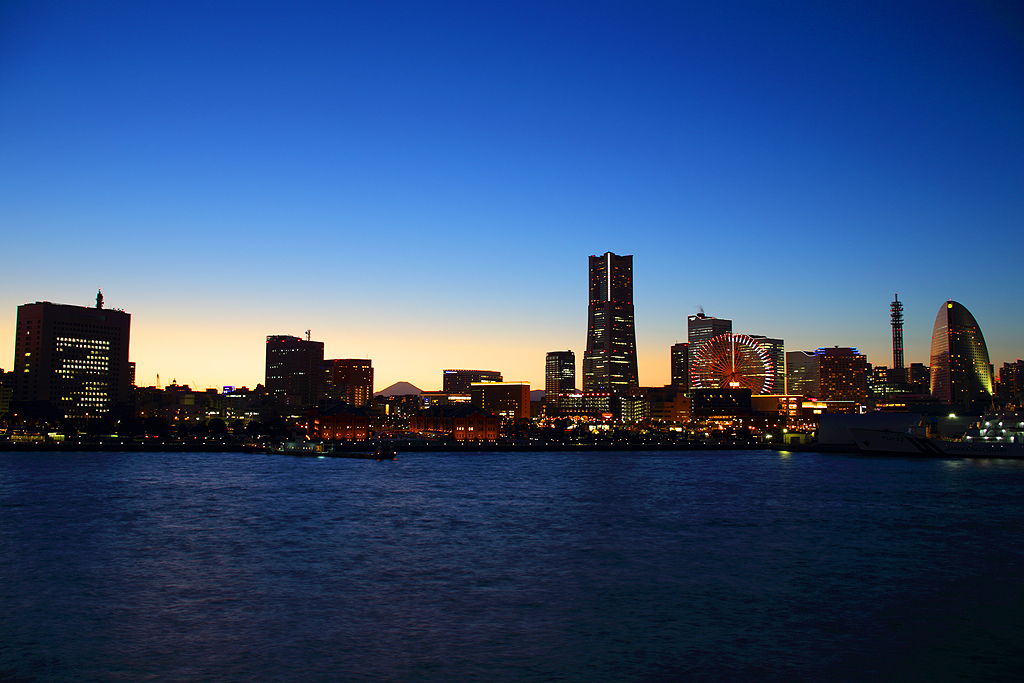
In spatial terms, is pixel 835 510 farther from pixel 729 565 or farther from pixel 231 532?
pixel 231 532

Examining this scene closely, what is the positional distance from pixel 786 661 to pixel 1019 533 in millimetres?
26784

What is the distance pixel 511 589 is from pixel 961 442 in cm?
10728

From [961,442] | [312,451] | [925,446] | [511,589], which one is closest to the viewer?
[511,589]

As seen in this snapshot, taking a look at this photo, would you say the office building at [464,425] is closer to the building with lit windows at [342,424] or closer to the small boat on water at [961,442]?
the building with lit windows at [342,424]

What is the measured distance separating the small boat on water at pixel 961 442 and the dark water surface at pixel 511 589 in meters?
60.8

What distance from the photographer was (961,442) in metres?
109

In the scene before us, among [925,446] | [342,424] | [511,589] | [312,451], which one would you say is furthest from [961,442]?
[342,424]

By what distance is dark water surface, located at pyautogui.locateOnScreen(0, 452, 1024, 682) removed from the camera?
54.4 feet

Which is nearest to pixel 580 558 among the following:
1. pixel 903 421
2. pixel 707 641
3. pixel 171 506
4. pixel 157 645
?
pixel 707 641

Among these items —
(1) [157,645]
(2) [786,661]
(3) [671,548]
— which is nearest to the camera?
(2) [786,661]

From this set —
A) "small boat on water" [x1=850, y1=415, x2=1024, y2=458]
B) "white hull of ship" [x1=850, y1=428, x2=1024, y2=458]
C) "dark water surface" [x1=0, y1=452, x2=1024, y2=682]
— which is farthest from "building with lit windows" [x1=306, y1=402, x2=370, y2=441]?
"dark water surface" [x1=0, y1=452, x2=1024, y2=682]

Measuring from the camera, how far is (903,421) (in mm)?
118688

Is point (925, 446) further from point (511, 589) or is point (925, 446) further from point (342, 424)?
point (342, 424)

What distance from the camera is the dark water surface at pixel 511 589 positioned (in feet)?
54.4
